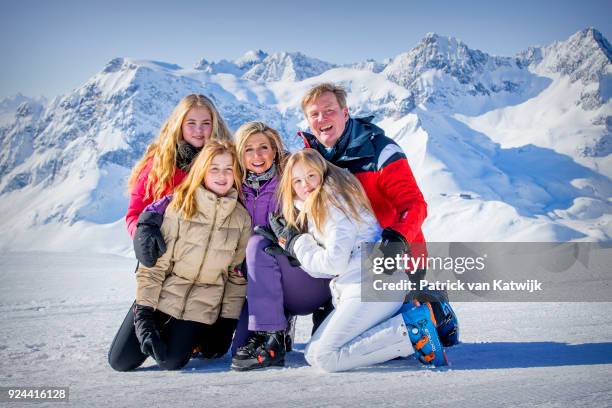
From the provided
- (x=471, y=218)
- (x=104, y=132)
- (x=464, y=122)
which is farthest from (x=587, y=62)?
(x=104, y=132)

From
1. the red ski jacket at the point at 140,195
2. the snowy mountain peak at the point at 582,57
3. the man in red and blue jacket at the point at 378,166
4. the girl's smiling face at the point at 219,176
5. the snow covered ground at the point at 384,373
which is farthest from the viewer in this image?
the snowy mountain peak at the point at 582,57

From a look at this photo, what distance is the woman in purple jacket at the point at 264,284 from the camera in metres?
2.68

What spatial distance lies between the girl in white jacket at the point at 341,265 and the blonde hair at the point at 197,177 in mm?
469

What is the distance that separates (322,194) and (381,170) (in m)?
0.69

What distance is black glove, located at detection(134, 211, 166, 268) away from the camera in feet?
9.29

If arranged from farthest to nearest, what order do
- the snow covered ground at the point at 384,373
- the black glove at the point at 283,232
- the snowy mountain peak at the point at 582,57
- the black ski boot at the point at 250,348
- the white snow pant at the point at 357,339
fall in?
the snowy mountain peak at the point at 582,57, the black glove at the point at 283,232, the black ski boot at the point at 250,348, the white snow pant at the point at 357,339, the snow covered ground at the point at 384,373

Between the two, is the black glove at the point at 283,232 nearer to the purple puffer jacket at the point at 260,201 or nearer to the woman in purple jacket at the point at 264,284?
the woman in purple jacket at the point at 264,284

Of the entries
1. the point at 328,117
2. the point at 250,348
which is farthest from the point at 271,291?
the point at 328,117

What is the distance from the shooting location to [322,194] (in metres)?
2.72

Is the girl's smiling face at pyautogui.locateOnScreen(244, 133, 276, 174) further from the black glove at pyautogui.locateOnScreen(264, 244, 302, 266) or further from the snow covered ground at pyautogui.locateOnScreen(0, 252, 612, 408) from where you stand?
the snow covered ground at pyautogui.locateOnScreen(0, 252, 612, 408)

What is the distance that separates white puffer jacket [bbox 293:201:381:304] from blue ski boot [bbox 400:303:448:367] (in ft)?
1.04

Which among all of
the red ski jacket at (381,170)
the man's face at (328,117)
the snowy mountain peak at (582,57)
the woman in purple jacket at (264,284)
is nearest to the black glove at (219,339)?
the woman in purple jacket at (264,284)

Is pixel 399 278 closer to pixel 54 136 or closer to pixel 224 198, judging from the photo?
pixel 224 198

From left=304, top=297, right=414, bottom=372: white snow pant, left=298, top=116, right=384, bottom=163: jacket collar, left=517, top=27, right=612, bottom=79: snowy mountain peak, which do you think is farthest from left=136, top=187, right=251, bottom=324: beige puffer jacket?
left=517, top=27, right=612, bottom=79: snowy mountain peak
